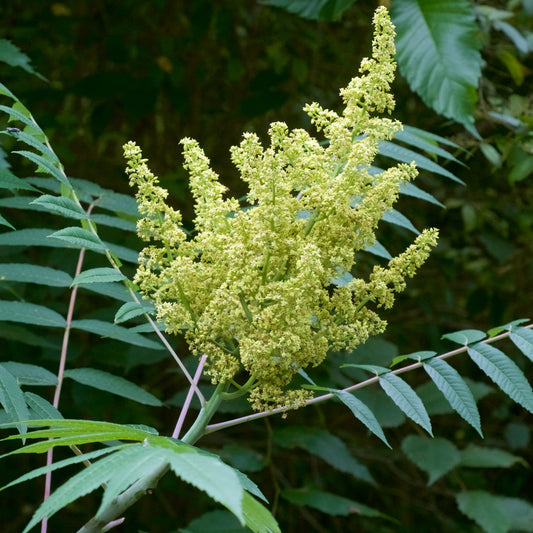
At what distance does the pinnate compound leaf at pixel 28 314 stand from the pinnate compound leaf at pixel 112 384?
6.1 inches

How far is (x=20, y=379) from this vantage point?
1.92 meters

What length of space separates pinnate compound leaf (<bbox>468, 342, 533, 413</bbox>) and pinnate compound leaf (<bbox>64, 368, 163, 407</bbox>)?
88 cm

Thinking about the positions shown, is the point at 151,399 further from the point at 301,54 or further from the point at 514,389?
the point at 301,54

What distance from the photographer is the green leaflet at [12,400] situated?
62.7 inches

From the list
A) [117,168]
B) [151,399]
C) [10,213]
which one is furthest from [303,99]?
[151,399]

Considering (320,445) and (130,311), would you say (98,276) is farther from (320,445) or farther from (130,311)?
(320,445)

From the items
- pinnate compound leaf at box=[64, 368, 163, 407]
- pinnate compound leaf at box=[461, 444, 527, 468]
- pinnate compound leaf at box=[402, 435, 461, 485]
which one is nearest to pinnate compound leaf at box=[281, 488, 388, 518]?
pinnate compound leaf at box=[402, 435, 461, 485]

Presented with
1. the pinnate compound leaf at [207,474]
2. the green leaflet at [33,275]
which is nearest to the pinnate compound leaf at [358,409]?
the pinnate compound leaf at [207,474]

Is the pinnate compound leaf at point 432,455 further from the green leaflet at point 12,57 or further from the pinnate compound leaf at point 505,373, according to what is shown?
the green leaflet at point 12,57

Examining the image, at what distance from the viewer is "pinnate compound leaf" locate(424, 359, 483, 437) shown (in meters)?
1.60

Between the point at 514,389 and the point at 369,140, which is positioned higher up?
the point at 369,140

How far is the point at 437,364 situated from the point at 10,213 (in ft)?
9.40

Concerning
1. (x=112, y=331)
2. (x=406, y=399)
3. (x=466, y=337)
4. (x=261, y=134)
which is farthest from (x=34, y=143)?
(x=261, y=134)

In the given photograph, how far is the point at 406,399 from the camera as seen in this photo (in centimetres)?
160
